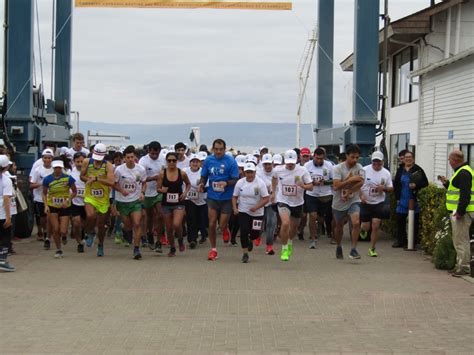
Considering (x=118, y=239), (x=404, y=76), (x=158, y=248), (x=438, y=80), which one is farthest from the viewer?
(x=404, y=76)

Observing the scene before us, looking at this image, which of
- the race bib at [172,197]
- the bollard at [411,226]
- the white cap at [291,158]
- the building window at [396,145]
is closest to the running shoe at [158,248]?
the race bib at [172,197]

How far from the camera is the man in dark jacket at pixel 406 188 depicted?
1525 cm

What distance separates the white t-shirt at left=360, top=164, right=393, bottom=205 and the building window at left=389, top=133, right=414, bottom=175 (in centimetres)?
1750

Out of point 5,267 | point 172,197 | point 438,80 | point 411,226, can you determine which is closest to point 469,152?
point 438,80

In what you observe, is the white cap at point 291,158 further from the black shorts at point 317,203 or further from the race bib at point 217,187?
the black shorts at point 317,203

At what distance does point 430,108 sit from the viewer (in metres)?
28.2

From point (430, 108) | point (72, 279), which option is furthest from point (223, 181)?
point (430, 108)

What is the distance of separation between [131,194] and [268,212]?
266 cm

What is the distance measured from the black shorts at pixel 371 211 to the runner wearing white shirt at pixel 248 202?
2.27m

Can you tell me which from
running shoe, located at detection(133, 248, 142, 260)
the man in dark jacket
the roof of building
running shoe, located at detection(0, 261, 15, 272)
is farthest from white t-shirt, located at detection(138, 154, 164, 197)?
the roof of building

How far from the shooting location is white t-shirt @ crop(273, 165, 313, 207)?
535 inches

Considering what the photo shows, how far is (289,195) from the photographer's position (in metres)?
13.6

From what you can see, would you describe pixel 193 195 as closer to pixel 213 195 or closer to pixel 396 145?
pixel 213 195

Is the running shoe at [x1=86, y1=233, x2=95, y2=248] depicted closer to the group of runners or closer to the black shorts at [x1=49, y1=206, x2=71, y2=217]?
the group of runners
